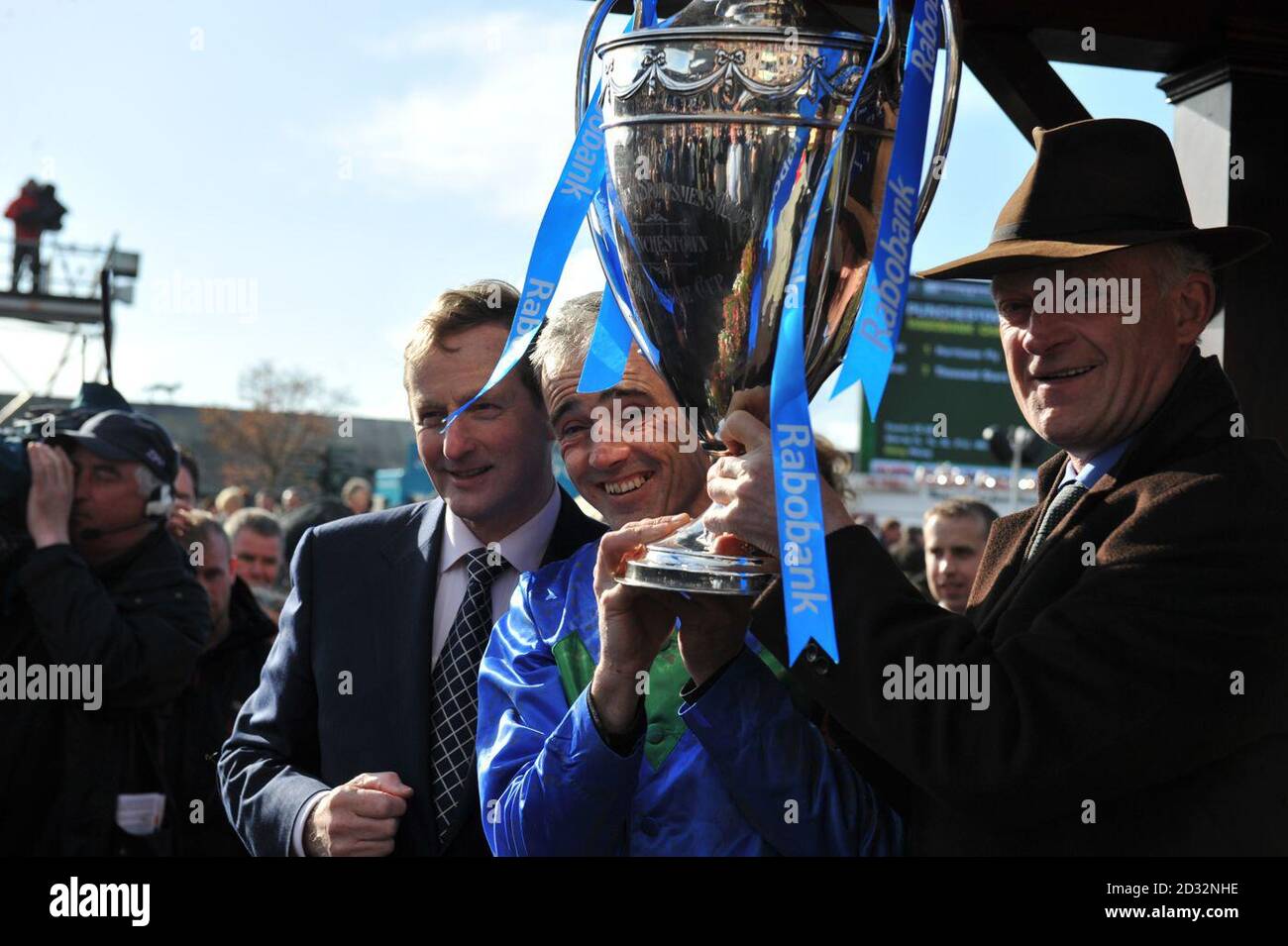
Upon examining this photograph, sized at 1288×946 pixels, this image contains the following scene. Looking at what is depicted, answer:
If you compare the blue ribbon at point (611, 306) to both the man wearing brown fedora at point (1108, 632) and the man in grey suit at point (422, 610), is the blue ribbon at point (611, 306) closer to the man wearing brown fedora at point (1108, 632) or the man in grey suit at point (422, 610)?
the man wearing brown fedora at point (1108, 632)

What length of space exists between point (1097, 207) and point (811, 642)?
650 millimetres

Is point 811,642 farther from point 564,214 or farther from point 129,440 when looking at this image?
point 129,440

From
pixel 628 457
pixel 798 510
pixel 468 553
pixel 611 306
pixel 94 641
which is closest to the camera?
pixel 798 510

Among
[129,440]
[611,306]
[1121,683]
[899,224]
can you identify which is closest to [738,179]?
[899,224]

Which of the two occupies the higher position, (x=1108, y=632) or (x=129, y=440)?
(x=129, y=440)

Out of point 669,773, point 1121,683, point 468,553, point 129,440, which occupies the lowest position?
point 669,773

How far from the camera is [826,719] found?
1775 mm

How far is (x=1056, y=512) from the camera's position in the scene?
1637 mm

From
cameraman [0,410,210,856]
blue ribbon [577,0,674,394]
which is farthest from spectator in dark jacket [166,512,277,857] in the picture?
blue ribbon [577,0,674,394]

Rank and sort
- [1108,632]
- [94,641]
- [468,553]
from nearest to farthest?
[1108,632]
[468,553]
[94,641]

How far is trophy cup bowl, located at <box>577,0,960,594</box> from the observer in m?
1.37

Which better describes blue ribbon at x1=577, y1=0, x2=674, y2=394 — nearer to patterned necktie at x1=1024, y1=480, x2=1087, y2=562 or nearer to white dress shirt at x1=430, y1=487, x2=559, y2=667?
patterned necktie at x1=1024, y1=480, x2=1087, y2=562

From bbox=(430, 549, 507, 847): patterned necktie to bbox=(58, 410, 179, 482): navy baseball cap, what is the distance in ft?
4.99
